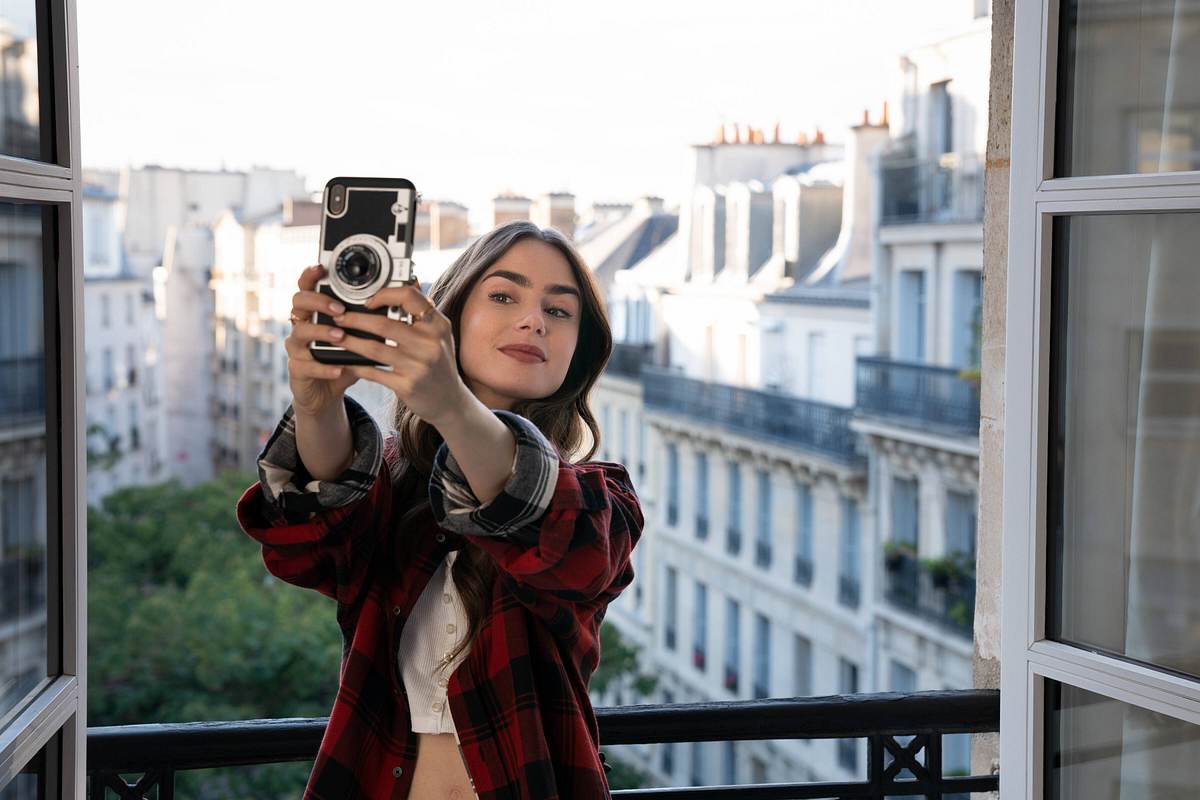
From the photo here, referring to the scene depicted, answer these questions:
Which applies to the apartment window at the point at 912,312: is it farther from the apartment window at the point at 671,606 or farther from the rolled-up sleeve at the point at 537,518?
the rolled-up sleeve at the point at 537,518

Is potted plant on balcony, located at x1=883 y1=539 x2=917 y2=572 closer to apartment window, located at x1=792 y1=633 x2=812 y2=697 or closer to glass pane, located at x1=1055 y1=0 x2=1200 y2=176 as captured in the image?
apartment window, located at x1=792 y1=633 x2=812 y2=697

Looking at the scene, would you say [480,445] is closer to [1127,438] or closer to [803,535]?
[1127,438]

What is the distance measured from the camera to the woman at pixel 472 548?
122 cm

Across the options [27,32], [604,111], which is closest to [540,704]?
[27,32]

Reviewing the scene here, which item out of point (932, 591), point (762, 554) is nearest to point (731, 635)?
point (762, 554)

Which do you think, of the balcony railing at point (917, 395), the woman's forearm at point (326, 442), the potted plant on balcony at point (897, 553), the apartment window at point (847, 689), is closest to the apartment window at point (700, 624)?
the apartment window at point (847, 689)

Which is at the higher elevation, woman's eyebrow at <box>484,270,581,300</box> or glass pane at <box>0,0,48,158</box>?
glass pane at <box>0,0,48,158</box>

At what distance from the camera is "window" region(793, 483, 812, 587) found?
17812 millimetres

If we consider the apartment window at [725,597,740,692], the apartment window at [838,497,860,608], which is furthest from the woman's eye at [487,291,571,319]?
the apartment window at [725,597,740,692]

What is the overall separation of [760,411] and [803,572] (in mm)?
2058

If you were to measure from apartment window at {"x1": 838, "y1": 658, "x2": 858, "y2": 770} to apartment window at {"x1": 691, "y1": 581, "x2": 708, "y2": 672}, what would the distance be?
2.81 meters

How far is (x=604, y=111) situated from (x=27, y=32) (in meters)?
30.5

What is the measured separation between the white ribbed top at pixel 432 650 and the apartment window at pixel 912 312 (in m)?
15.2

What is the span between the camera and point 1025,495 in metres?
1.61
